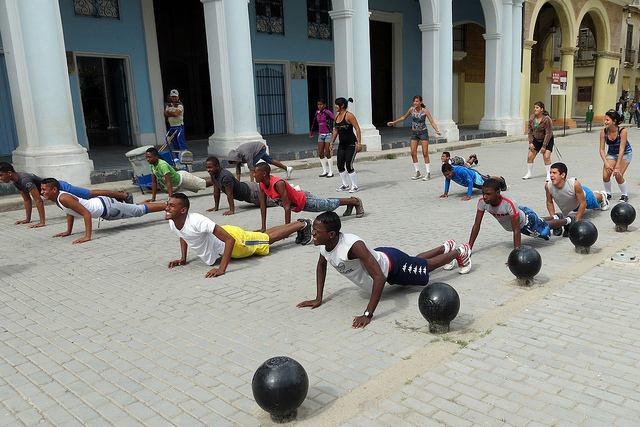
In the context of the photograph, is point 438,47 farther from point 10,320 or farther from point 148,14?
point 10,320

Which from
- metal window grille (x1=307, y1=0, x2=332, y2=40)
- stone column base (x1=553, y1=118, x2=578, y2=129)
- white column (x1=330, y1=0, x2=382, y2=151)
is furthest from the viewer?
stone column base (x1=553, y1=118, x2=578, y2=129)

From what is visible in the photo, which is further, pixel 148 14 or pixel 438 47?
pixel 438 47

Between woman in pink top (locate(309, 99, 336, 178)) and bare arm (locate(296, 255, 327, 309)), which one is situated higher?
woman in pink top (locate(309, 99, 336, 178))

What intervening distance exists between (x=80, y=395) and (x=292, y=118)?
18346mm

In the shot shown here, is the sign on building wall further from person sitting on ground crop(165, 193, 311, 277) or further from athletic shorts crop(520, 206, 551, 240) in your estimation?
person sitting on ground crop(165, 193, 311, 277)

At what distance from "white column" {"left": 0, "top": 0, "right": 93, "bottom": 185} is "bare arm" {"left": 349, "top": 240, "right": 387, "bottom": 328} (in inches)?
336

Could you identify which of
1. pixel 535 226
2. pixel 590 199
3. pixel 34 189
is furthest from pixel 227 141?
pixel 535 226

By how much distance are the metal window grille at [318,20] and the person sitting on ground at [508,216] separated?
54.8 feet

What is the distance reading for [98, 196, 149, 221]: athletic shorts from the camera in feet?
25.4

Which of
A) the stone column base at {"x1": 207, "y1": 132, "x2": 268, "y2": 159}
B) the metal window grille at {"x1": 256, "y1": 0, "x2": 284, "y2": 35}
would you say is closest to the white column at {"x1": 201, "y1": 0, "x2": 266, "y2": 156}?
the stone column base at {"x1": 207, "y1": 132, "x2": 268, "y2": 159}

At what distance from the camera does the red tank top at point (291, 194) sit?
7121mm

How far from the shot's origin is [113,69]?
55.6 ft

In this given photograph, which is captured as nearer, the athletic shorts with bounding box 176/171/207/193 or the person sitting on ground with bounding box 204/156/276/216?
the person sitting on ground with bounding box 204/156/276/216

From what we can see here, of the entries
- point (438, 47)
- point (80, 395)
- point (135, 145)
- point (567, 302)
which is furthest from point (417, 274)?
point (438, 47)
